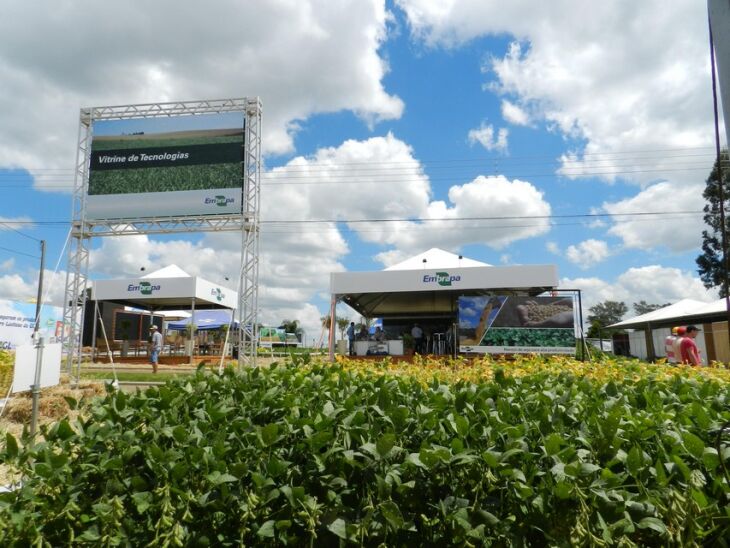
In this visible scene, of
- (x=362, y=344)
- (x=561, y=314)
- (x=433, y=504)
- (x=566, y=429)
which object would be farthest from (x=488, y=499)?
(x=362, y=344)

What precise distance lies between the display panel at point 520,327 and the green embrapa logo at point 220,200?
854cm

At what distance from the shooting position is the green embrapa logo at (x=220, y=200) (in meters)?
12.5

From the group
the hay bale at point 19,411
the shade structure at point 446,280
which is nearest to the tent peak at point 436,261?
the shade structure at point 446,280

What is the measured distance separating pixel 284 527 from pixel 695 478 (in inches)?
48.0

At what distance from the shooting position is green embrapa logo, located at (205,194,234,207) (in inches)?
492

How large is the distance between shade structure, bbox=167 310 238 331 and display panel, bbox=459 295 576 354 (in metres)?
19.9

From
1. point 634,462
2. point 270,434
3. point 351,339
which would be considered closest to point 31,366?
point 270,434

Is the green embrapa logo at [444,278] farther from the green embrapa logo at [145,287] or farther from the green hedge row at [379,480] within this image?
the green hedge row at [379,480]

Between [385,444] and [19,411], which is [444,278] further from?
[385,444]

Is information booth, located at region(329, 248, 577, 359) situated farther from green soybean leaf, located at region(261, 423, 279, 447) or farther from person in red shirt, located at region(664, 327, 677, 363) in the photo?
green soybean leaf, located at region(261, 423, 279, 447)

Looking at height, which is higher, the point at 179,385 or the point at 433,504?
the point at 179,385

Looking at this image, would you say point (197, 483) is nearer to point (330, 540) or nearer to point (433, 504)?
point (330, 540)

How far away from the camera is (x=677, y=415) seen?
1.97m

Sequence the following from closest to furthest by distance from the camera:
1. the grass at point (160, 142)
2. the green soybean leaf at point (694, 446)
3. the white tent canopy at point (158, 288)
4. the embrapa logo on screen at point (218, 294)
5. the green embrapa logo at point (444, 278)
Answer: the green soybean leaf at point (694, 446) < the grass at point (160, 142) < the green embrapa logo at point (444, 278) < the white tent canopy at point (158, 288) < the embrapa logo on screen at point (218, 294)
